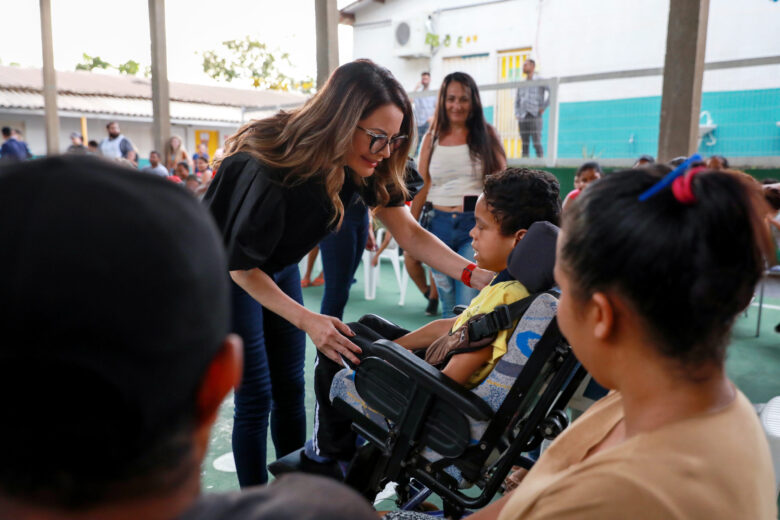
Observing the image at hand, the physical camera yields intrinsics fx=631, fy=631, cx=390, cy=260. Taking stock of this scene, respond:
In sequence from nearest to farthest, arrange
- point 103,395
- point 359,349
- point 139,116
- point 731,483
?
point 103,395, point 731,483, point 359,349, point 139,116

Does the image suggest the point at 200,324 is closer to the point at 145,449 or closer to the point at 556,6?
the point at 145,449

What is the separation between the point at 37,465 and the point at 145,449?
2.9 inches

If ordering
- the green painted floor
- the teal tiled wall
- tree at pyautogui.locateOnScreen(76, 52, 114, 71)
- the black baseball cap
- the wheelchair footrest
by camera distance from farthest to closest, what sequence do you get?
tree at pyautogui.locateOnScreen(76, 52, 114, 71), the teal tiled wall, the green painted floor, the wheelchair footrest, the black baseball cap

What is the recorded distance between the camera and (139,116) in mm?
19031

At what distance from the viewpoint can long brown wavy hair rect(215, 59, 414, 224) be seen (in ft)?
6.37

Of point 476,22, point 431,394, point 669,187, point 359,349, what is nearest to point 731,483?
point 669,187

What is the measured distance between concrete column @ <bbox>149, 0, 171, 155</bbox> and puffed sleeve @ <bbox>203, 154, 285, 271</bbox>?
7.11 m

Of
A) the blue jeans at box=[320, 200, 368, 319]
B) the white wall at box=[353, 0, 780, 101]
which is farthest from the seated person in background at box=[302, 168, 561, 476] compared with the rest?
the white wall at box=[353, 0, 780, 101]

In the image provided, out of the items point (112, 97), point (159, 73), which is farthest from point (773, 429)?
point (112, 97)

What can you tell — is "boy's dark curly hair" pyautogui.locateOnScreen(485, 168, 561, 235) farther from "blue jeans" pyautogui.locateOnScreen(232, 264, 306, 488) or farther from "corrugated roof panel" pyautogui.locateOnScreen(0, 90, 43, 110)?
"corrugated roof panel" pyautogui.locateOnScreen(0, 90, 43, 110)

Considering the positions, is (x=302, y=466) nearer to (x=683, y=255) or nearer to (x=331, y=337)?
(x=331, y=337)

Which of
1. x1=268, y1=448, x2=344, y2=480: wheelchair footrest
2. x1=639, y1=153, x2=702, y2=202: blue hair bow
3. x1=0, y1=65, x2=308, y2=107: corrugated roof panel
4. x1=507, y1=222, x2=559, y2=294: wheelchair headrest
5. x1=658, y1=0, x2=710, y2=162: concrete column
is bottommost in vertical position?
x1=268, y1=448, x2=344, y2=480: wheelchair footrest

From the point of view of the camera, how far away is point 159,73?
332 inches

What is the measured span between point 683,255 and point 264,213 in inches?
53.3
